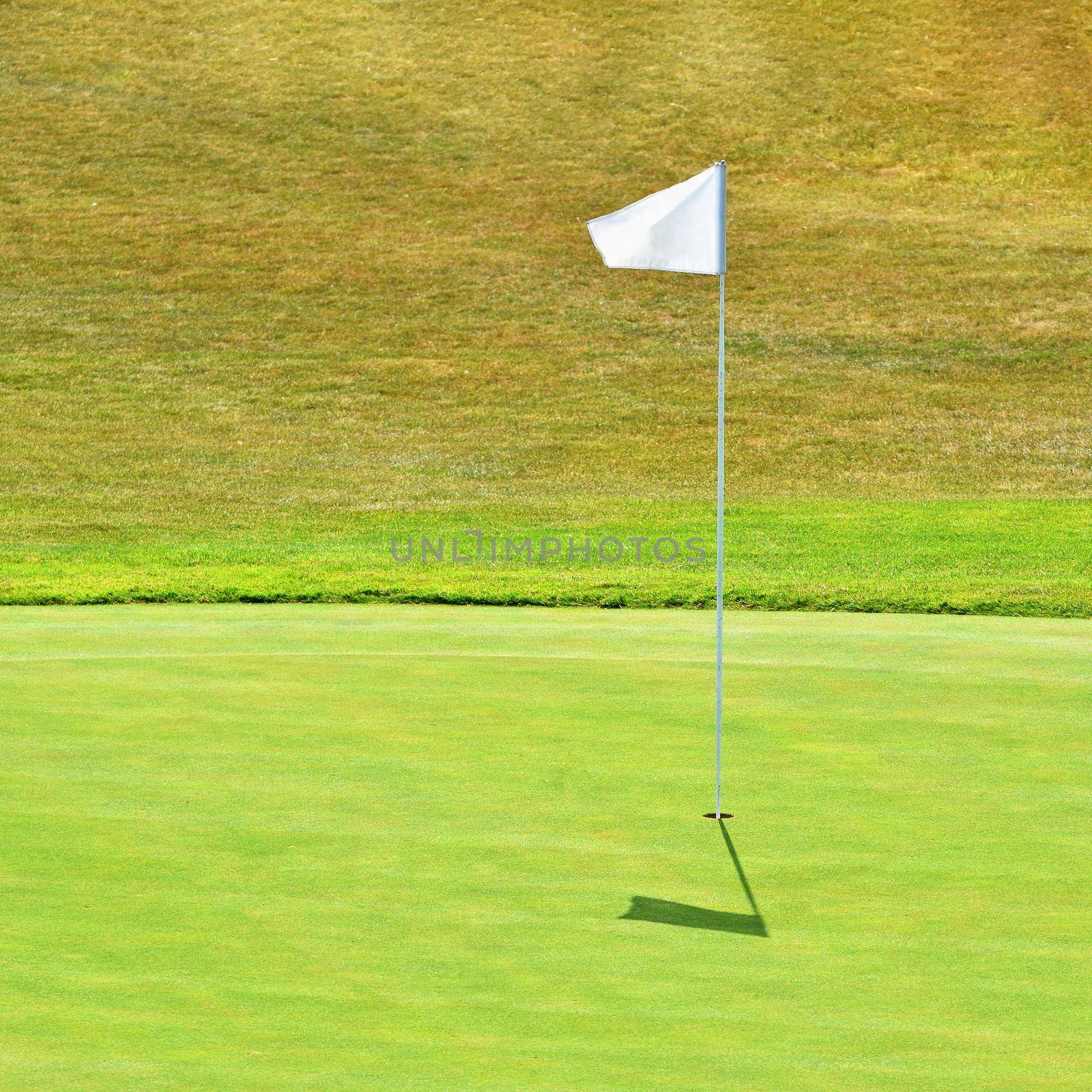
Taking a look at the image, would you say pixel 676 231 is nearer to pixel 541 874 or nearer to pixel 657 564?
pixel 541 874

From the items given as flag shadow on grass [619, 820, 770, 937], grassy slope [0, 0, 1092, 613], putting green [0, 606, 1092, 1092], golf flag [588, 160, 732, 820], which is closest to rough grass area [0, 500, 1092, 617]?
grassy slope [0, 0, 1092, 613]

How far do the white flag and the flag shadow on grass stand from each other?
10.2 ft

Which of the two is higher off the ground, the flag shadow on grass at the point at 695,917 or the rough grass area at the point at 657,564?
the rough grass area at the point at 657,564

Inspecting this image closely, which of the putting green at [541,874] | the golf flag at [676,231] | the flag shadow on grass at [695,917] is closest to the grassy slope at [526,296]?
the putting green at [541,874]

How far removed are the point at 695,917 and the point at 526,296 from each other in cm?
2745

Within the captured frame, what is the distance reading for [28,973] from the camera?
499 centimetres

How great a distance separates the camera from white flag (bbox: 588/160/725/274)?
24.9ft

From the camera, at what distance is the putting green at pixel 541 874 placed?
4445mm

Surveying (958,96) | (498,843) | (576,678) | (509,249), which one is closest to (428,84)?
(509,249)

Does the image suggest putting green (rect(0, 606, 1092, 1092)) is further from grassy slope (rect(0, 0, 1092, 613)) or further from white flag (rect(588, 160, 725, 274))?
grassy slope (rect(0, 0, 1092, 613))

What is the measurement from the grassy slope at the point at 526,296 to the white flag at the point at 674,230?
6595mm

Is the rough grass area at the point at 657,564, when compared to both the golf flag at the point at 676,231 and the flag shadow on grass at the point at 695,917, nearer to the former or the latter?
the golf flag at the point at 676,231

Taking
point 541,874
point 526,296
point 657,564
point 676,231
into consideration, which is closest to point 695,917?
point 541,874

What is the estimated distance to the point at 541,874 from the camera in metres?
5.89
